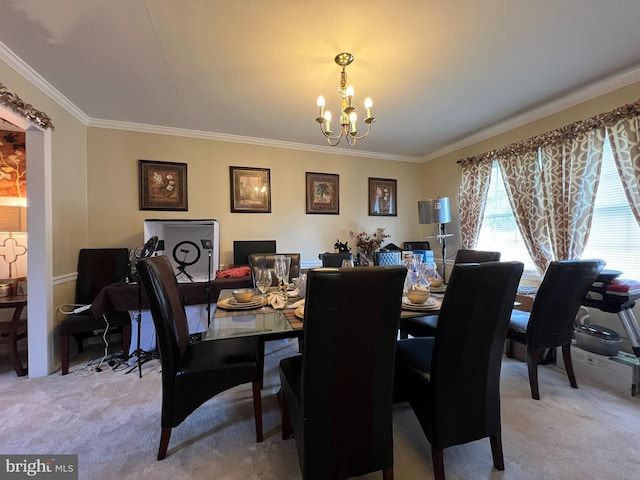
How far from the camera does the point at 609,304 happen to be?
6.54 feet

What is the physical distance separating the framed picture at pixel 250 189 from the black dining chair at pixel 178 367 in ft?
6.85

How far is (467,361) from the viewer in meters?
1.19

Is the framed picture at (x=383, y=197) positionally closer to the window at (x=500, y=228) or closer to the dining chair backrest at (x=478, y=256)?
the window at (x=500, y=228)

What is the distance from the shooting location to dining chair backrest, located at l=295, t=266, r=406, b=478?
95 centimetres

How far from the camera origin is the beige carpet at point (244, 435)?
133 centimetres

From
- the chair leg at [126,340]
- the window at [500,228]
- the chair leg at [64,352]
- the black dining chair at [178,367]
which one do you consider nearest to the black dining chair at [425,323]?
the window at [500,228]

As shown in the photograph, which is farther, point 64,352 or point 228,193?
point 228,193

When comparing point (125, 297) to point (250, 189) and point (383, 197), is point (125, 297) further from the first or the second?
point (383, 197)

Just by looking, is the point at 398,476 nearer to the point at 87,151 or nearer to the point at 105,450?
the point at 105,450

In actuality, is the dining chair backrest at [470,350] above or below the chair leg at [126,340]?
above

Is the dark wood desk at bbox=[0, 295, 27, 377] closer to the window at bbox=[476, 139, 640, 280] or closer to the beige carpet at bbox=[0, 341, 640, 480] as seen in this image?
the beige carpet at bbox=[0, 341, 640, 480]

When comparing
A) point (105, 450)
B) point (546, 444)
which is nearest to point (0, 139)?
point (105, 450)

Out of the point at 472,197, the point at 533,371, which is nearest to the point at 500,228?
the point at 472,197

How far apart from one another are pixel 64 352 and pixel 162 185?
1927 millimetres
